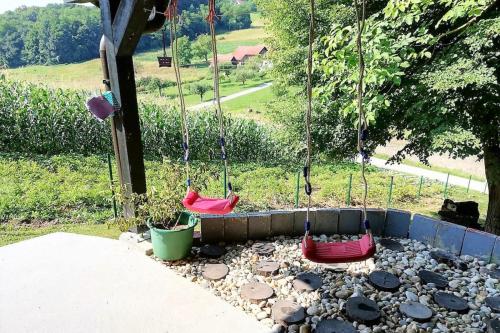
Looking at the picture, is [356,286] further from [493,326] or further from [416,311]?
[493,326]

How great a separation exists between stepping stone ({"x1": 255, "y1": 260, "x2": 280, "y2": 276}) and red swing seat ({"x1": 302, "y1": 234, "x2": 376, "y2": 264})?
76 centimetres

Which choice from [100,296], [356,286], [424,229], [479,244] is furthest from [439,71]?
[100,296]

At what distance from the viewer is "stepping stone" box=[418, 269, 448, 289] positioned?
3.12 meters

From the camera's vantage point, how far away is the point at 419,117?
12.6ft

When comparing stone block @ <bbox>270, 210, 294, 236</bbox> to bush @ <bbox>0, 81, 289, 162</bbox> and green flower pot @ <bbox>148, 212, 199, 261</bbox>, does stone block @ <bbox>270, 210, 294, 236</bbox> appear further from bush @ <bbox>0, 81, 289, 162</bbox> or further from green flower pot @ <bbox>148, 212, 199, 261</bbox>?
bush @ <bbox>0, 81, 289, 162</bbox>

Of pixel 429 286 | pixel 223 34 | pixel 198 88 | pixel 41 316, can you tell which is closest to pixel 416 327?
pixel 429 286

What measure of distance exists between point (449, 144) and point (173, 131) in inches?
296

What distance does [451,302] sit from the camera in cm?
288

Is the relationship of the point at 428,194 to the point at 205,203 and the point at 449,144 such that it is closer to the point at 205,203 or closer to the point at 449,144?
the point at 449,144

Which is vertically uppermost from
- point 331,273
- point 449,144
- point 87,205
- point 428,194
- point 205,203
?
point 449,144

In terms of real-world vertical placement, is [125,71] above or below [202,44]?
below

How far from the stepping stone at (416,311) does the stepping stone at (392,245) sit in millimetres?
869

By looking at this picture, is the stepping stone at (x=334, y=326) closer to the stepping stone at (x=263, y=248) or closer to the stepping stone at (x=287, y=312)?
the stepping stone at (x=287, y=312)

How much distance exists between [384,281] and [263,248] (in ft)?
3.77
